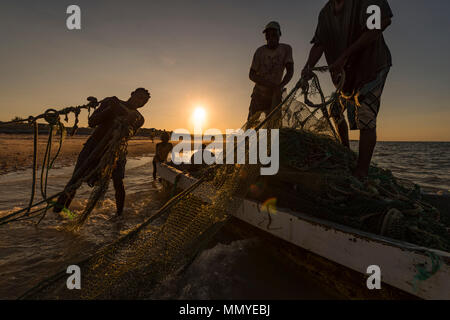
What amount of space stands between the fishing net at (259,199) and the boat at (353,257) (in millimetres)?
257

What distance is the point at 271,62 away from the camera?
445 cm

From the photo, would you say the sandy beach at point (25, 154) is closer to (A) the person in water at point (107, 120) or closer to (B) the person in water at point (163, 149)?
(B) the person in water at point (163, 149)

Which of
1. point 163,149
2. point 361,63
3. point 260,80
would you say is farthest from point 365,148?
point 163,149

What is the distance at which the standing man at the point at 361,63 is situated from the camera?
7.97ft

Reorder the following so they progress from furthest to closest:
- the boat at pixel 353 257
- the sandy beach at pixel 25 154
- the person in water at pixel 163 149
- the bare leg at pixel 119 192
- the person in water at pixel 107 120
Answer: the sandy beach at pixel 25 154 → the person in water at pixel 163 149 → the bare leg at pixel 119 192 → the person in water at pixel 107 120 → the boat at pixel 353 257

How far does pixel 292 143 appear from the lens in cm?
309

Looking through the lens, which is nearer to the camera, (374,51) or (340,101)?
(374,51)

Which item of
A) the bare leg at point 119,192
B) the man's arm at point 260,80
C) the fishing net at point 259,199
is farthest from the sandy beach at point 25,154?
the man's arm at point 260,80

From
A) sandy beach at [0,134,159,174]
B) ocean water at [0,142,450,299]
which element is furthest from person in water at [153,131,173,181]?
sandy beach at [0,134,159,174]

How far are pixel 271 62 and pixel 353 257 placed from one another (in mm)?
3950

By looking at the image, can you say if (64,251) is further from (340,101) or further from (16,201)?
(340,101)

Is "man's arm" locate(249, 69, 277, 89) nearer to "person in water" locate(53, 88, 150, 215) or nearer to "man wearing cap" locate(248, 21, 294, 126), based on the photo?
"man wearing cap" locate(248, 21, 294, 126)

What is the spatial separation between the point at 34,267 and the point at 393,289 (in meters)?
3.67
